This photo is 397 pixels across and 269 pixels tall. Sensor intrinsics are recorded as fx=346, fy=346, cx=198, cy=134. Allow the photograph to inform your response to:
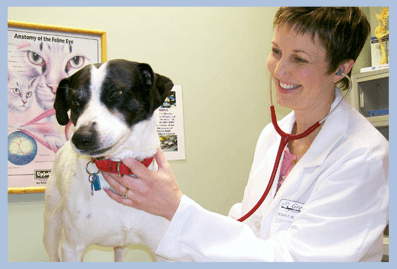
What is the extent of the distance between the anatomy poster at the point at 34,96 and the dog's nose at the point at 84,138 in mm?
1165

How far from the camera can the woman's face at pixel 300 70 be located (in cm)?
134

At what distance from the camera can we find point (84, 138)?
3.55 feet

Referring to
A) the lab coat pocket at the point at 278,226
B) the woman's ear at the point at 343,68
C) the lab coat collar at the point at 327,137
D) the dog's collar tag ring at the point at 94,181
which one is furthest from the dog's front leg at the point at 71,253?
the woman's ear at the point at 343,68

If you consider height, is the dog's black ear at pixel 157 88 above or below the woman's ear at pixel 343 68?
below

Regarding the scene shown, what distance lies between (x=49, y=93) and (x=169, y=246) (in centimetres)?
145

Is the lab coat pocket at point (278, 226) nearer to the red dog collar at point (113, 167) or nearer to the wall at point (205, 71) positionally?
the red dog collar at point (113, 167)

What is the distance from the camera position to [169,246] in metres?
1.15

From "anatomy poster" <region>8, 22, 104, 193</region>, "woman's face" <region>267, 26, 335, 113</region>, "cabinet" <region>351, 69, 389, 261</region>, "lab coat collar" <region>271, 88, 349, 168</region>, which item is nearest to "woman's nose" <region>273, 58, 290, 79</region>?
"woman's face" <region>267, 26, 335, 113</region>

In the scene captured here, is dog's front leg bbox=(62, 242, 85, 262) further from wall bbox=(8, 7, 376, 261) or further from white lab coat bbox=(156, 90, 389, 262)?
wall bbox=(8, 7, 376, 261)

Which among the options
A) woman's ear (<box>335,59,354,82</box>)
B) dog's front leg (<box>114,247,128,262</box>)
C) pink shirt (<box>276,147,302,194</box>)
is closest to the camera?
woman's ear (<box>335,59,354,82</box>)

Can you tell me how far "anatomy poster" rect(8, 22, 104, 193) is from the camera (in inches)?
81.0

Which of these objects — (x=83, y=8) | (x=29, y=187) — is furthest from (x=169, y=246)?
(x=83, y=8)

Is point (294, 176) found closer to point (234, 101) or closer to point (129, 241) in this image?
point (129, 241)

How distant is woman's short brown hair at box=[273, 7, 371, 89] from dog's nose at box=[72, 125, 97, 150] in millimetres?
857
